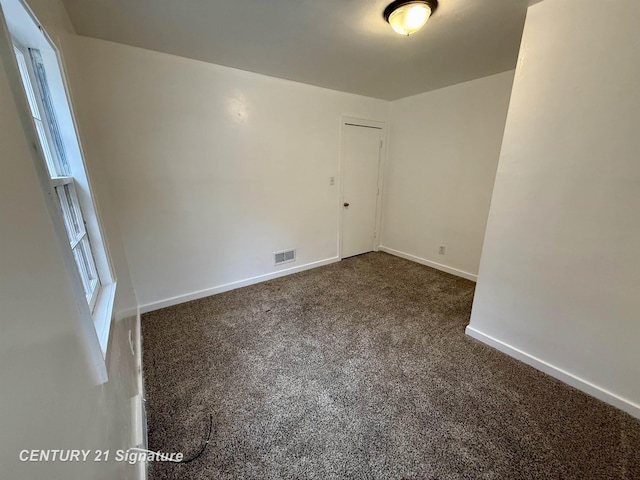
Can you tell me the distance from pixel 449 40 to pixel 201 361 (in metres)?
3.08

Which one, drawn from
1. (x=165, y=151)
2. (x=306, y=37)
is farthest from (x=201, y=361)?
(x=306, y=37)

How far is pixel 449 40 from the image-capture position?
6.28 ft

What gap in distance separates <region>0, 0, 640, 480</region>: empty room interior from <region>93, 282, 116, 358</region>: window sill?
13 millimetres

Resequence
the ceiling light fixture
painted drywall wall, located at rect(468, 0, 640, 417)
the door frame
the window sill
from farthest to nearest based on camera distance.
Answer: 1. the door frame
2. the ceiling light fixture
3. painted drywall wall, located at rect(468, 0, 640, 417)
4. the window sill

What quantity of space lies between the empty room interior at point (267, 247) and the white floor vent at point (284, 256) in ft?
0.75

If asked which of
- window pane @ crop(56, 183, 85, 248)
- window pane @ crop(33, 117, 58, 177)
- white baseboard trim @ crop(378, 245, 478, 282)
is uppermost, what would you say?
window pane @ crop(33, 117, 58, 177)

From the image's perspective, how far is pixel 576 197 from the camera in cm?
151

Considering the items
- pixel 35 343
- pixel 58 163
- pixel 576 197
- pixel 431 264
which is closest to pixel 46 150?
pixel 58 163

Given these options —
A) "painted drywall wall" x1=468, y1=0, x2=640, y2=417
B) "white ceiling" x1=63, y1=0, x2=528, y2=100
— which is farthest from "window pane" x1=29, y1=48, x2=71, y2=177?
"painted drywall wall" x1=468, y1=0, x2=640, y2=417

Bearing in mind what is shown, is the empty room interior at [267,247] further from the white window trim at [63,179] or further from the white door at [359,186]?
the white door at [359,186]

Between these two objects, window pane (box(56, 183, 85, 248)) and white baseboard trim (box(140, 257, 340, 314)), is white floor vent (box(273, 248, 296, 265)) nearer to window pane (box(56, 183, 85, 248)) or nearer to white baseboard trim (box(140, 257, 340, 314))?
white baseboard trim (box(140, 257, 340, 314))

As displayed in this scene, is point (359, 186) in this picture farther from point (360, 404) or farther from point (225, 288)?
point (360, 404)

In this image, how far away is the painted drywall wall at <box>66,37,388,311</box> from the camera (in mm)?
2059

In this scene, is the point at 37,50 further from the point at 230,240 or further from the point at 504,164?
the point at 504,164
